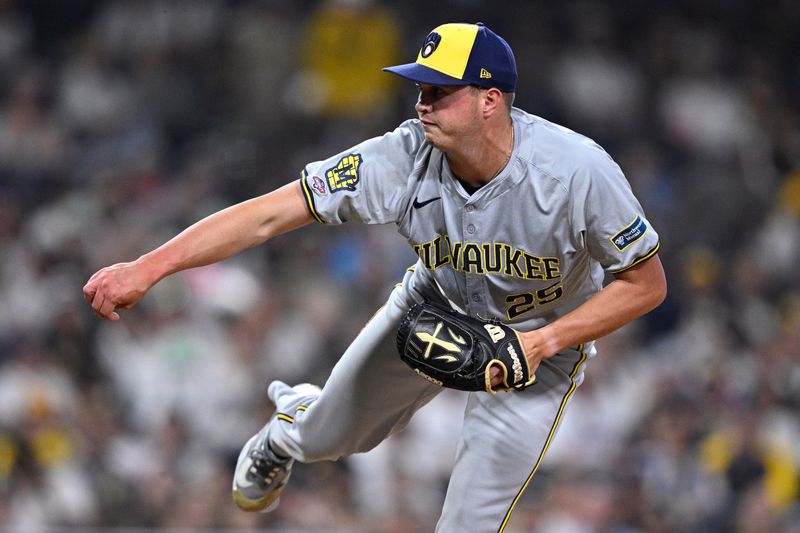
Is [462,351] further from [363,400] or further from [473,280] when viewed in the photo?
[363,400]

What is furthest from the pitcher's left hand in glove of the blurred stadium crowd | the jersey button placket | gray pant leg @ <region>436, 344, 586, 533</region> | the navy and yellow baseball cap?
the blurred stadium crowd

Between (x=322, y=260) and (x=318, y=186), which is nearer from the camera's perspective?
(x=318, y=186)

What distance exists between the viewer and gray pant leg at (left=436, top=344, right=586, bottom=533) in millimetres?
4172

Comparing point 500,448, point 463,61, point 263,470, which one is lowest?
point 263,470

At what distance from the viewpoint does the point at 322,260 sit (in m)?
8.49

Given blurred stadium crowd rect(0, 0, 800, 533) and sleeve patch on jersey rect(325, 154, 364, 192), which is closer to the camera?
sleeve patch on jersey rect(325, 154, 364, 192)

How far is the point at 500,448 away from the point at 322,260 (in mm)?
4433

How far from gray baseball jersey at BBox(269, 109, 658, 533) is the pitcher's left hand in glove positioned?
0.23 m

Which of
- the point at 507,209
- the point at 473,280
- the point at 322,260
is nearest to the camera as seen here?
the point at 507,209

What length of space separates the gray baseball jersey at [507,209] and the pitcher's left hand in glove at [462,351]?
22 centimetres

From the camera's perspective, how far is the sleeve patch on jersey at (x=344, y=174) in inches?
158

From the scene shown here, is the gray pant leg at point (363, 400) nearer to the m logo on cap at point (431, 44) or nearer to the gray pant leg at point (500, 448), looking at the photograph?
the gray pant leg at point (500, 448)

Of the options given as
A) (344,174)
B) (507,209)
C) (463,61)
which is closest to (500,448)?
(507,209)

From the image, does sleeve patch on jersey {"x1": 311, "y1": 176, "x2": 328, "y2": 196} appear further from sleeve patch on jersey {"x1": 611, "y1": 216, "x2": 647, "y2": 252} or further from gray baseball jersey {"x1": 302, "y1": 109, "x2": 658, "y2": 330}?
sleeve patch on jersey {"x1": 611, "y1": 216, "x2": 647, "y2": 252}
